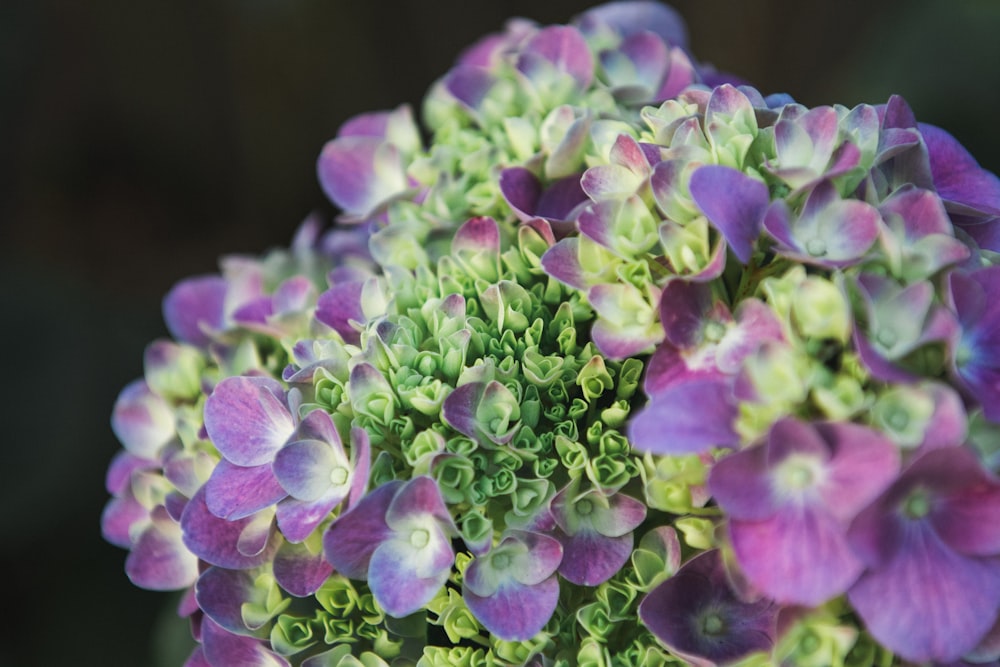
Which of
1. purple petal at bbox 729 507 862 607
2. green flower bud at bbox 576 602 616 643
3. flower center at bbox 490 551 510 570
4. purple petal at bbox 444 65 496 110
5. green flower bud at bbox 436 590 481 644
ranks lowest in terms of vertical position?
green flower bud at bbox 576 602 616 643

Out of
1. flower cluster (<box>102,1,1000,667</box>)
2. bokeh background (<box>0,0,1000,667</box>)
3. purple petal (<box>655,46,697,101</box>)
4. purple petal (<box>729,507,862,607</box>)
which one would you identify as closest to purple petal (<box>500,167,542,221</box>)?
flower cluster (<box>102,1,1000,667</box>)

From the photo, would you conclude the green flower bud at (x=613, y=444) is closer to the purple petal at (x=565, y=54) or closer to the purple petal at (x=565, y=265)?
the purple petal at (x=565, y=265)

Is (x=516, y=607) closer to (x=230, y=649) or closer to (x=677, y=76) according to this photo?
(x=230, y=649)

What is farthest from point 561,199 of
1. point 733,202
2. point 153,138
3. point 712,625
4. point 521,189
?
point 153,138

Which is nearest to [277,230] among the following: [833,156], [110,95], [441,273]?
[110,95]

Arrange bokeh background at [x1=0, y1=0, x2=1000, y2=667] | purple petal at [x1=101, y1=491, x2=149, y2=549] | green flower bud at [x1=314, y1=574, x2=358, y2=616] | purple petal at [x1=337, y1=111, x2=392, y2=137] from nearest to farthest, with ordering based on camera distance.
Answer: green flower bud at [x1=314, y1=574, x2=358, y2=616], purple petal at [x1=101, y1=491, x2=149, y2=549], purple petal at [x1=337, y1=111, x2=392, y2=137], bokeh background at [x1=0, y1=0, x2=1000, y2=667]

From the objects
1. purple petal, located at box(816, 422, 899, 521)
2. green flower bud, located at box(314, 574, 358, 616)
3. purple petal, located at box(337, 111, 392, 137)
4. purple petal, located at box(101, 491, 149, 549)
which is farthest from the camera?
purple petal, located at box(337, 111, 392, 137)

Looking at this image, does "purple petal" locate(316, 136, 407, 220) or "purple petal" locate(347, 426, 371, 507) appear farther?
"purple petal" locate(316, 136, 407, 220)

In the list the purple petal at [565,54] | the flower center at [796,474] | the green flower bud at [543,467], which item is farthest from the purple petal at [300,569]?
the purple petal at [565,54]

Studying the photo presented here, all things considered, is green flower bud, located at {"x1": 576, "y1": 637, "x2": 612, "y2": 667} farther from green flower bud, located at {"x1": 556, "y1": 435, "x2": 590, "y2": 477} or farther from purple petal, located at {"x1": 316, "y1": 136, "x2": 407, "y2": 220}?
purple petal, located at {"x1": 316, "y1": 136, "x2": 407, "y2": 220}

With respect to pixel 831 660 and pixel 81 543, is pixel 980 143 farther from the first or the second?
pixel 81 543
